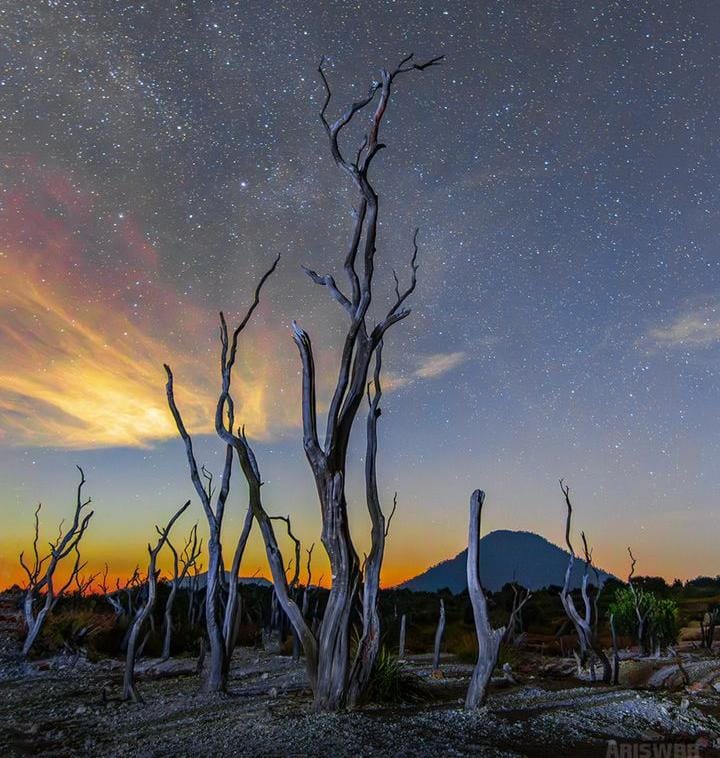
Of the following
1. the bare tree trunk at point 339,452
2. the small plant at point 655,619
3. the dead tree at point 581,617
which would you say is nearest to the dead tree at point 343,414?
the bare tree trunk at point 339,452

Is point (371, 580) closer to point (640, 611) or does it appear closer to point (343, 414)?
point (343, 414)

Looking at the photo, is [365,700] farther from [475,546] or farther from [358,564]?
[475,546]

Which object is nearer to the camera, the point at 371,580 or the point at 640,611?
the point at 371,580

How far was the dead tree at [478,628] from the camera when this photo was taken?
7824mm

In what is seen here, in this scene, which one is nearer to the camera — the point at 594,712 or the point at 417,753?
the point at 417,753

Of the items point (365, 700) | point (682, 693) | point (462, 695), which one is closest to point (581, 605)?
point (682, 693)

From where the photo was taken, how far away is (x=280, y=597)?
805 centimetres

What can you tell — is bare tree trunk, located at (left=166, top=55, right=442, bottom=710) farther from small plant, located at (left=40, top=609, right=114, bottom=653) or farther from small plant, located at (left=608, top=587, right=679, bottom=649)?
small plant, located at (left=608, top=587, right=679, bottom=649)

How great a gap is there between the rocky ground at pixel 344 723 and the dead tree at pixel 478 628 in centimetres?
24

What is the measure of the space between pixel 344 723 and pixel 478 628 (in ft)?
7.67

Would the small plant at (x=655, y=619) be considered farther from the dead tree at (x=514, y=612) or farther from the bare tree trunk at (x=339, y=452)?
the bare tree trunk at (x=339, y=452)

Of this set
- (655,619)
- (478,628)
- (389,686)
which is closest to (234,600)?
(389,686)

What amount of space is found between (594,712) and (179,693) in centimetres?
644

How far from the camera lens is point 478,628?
815cm
